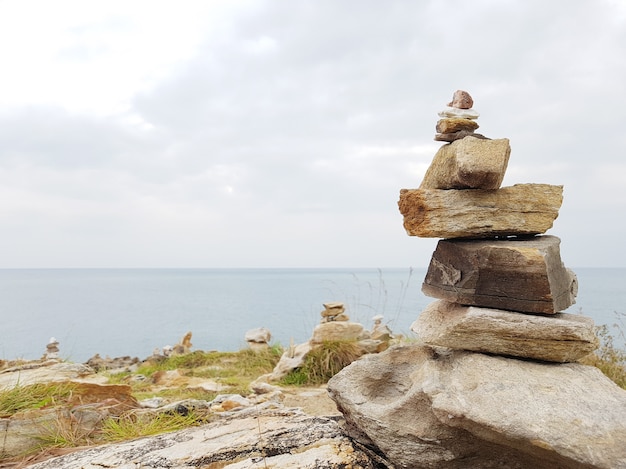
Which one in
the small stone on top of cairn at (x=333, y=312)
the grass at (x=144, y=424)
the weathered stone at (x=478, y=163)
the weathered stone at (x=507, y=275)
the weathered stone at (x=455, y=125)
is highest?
the weathered stone at (x=455, y=125)

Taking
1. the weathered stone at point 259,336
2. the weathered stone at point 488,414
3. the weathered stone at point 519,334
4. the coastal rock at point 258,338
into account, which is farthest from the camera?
the weathered stone at point 259,336

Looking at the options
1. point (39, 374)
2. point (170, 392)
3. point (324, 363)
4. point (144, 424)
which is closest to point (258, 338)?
point (324, 363)

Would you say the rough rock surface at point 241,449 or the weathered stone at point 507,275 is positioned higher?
the weathered stone at point 507,275

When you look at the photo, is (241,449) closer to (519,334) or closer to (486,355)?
(486,355)

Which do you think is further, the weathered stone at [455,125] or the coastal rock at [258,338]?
the coastal rock at [258,338]

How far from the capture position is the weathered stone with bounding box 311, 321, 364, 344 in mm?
10336

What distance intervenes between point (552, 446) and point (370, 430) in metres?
1.33

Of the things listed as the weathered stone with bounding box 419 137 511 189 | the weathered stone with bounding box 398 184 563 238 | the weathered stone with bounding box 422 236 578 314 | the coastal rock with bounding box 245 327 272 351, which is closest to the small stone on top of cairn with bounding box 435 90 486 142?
the weathered stone with bounding box 419 137 511 189

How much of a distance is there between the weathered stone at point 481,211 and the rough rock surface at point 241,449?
6.32 feet

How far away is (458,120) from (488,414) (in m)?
2.59

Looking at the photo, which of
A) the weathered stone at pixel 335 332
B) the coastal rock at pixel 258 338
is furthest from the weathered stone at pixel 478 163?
the coastal rock at pixel 258 338

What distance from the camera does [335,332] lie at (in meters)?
10.4

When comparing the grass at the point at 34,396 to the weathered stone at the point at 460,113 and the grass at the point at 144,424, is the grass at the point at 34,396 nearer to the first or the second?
the grass at the point at 144,424

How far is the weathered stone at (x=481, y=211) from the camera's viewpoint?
14.1ft
